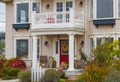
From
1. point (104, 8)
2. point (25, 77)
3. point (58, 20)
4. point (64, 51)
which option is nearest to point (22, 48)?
point (64, 51)

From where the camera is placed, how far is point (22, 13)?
3125cm

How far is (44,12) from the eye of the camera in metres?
30.3

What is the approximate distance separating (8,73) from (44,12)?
6219 mm

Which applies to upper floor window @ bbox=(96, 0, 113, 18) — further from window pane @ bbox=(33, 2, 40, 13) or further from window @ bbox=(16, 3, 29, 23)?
window @ bbox=(16, 3, 29, 23)

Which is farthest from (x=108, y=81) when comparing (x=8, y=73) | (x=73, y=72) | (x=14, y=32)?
(x=14, y=32)

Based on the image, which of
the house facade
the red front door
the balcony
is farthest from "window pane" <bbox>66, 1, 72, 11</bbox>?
the red front door

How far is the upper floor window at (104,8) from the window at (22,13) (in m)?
6.69

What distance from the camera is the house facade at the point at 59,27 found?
2694 centimetres

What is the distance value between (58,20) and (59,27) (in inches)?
25.0

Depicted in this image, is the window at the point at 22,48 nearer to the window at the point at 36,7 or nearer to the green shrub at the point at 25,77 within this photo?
the window at the point at 36,7

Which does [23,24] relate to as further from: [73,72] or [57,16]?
[73,72]

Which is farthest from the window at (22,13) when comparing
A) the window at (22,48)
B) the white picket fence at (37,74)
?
the white picket fence at (37,74)

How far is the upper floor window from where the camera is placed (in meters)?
27.0

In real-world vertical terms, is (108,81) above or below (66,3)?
below
